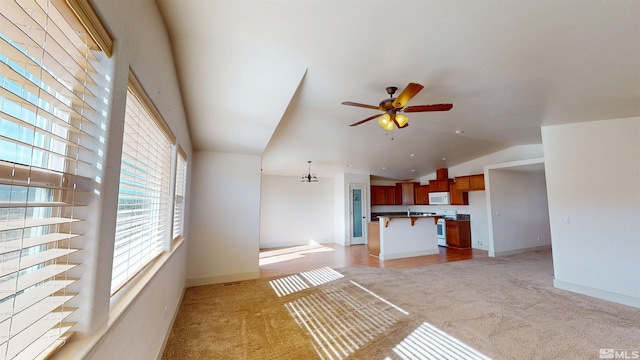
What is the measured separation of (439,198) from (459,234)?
1.29m

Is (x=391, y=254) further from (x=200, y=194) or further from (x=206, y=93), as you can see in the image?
(x=206, y=93)

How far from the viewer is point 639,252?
3207 millimetres

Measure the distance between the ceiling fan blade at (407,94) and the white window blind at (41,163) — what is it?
2224 mm

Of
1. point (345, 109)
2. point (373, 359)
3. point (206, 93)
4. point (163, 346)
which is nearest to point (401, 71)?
point (345, 109)

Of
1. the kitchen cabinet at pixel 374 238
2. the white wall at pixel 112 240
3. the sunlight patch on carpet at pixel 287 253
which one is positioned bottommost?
the sunlight patch on carpet at pixel 287 253

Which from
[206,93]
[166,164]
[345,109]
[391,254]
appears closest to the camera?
[166,164]

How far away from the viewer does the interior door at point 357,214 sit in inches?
312

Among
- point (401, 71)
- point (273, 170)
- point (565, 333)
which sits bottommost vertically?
point (565, 333)

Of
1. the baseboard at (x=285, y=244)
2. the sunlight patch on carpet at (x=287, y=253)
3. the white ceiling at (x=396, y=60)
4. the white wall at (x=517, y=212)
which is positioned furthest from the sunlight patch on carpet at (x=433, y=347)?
the baseboard at (x=285, y=244)

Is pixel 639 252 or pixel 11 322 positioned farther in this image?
pixel 639 252

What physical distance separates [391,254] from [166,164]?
205 inches

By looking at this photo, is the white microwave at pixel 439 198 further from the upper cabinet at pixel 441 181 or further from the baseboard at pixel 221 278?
the baseboard at pixel 221 278

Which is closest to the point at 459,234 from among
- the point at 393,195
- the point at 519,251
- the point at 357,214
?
the point at 519,251

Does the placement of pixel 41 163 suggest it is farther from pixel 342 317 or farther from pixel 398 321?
pixel 398 321
